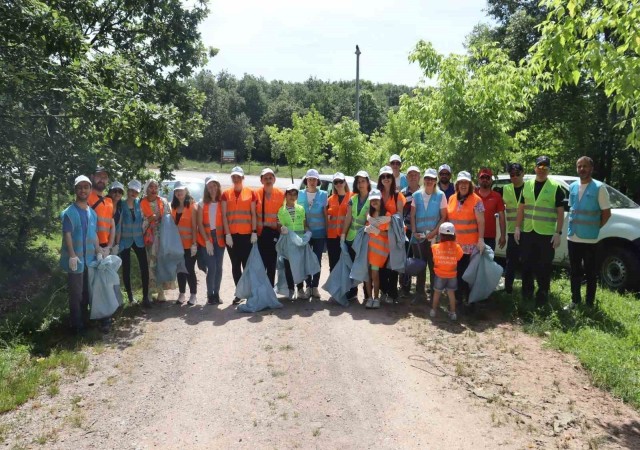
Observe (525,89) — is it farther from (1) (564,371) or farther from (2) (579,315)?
(1) (564,371)

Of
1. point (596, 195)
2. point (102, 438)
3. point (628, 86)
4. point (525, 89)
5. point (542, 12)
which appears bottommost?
point (102, 438)

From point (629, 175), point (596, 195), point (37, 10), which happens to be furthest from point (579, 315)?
point (629, 175)

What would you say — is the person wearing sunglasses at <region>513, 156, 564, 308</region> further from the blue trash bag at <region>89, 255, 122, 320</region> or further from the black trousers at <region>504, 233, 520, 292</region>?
the blue trash bag at <region>89, 255, 122, 320</region>

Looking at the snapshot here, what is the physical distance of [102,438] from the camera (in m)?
4.11

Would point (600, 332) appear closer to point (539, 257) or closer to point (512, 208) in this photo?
point (539, 257)

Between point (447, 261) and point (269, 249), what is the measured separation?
2.58 meters

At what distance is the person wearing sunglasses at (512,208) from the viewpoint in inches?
300

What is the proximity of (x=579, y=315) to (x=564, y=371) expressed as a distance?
163 cm

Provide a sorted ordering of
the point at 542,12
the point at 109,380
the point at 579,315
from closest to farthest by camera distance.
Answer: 1. the point at 109,380
2. the point at 579,315
3. the point at 542,12

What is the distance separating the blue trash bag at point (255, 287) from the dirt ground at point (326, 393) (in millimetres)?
467

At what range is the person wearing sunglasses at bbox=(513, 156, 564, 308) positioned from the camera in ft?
22.7

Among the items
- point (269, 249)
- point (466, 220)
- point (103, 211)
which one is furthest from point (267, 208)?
point (466, 220)

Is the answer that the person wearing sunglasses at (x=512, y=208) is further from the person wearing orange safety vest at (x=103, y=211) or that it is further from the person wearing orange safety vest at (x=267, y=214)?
the person wearing orange safety vest at (x=103, y=211)

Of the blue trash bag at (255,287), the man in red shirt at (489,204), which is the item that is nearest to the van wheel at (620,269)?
the man in red shirt at (489,204)
